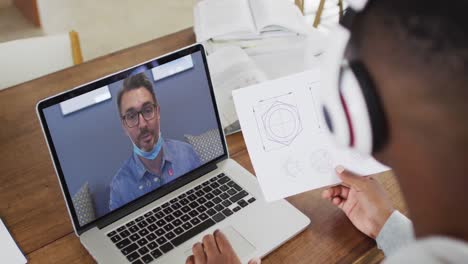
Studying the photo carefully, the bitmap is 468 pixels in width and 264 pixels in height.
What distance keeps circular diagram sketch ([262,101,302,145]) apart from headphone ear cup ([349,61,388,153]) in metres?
0.48

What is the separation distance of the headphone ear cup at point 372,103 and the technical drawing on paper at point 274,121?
19.1 inches

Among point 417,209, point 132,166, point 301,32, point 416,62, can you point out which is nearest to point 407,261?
point 417,209

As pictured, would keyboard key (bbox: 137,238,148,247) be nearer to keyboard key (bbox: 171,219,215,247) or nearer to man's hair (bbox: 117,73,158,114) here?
keyboard key (bbox: 171,219,215,247)

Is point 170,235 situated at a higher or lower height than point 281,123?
lower

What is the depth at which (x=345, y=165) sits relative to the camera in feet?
3.26

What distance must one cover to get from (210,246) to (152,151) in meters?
0.22

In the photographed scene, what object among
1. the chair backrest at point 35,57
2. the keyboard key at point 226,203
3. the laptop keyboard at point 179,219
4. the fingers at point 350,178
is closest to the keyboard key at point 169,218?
the laptop keyboard at point 179,219

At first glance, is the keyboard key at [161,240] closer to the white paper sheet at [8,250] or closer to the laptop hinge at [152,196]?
the laptop hinge at [152,196]

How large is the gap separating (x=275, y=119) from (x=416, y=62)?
0.59m

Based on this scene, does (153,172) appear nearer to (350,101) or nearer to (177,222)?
(177,222)

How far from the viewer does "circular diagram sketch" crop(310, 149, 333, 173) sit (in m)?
0.99

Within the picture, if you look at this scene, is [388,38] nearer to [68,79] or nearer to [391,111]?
[391,111]

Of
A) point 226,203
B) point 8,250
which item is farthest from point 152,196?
point 8,250

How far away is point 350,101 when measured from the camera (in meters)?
0.55
